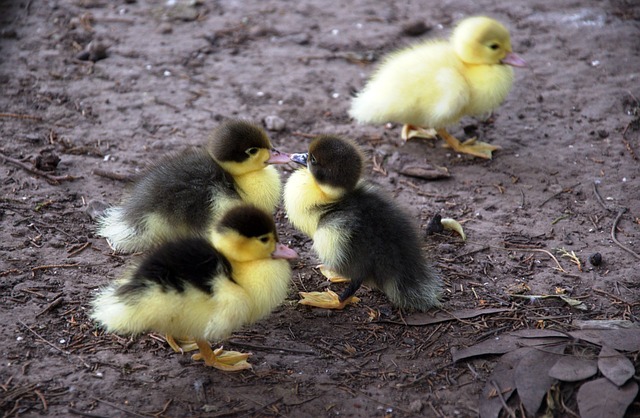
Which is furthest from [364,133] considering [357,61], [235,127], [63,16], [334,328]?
[63,16]

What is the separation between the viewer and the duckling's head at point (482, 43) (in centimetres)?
571

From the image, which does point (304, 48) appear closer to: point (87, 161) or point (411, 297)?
point (87, 161)

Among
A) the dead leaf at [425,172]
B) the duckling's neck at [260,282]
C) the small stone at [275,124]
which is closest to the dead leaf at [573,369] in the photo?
the duckling's neck at [260,282]

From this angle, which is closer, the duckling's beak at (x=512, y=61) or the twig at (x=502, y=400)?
the twig at (x=502, y=400)

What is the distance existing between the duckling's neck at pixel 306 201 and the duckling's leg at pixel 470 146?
1.87 metres

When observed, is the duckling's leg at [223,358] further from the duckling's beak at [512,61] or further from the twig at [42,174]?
the duckling's beak at [512,61]

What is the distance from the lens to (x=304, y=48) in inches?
284

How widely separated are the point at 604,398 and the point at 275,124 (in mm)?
3454

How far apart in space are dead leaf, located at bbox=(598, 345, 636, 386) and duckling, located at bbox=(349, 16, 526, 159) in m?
2.43

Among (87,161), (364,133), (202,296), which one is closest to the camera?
(202,296)

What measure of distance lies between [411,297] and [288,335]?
729mm

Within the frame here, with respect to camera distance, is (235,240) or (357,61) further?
(357,61)

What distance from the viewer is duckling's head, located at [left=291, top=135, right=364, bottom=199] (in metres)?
4.16

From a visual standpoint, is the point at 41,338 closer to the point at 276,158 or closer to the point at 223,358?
the point at 223,358
